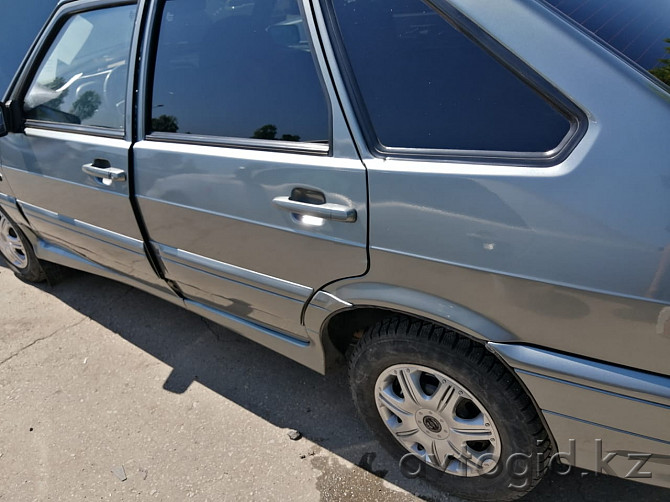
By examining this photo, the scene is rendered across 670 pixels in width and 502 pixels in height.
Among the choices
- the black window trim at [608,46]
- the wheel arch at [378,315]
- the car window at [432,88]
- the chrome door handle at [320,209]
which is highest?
the black window trim at [608,46]

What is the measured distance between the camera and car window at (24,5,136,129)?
2201 mm

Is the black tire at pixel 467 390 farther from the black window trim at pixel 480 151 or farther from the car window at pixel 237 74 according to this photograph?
the car window at pixel 237 74

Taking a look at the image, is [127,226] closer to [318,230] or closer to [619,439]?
[318,230]

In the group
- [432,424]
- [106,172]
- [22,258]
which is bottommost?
[22,258]

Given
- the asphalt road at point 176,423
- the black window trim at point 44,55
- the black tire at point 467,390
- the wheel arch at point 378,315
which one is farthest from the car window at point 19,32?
the black tire at point 467,390

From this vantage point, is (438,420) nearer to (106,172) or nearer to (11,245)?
(106,172)

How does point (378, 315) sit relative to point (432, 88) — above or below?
below

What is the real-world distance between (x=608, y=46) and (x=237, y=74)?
1208 millimetres

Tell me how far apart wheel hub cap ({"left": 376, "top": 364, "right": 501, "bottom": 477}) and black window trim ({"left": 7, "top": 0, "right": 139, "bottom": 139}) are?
5.11ft

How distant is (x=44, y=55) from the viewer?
258 cm


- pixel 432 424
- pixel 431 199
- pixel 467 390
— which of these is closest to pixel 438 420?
pixel 432 424

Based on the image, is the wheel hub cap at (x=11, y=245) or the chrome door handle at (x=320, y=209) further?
the wheel hub cap at (x=11, y=245)

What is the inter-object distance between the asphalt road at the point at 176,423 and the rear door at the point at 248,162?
50 centimetres

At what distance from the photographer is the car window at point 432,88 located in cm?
124
